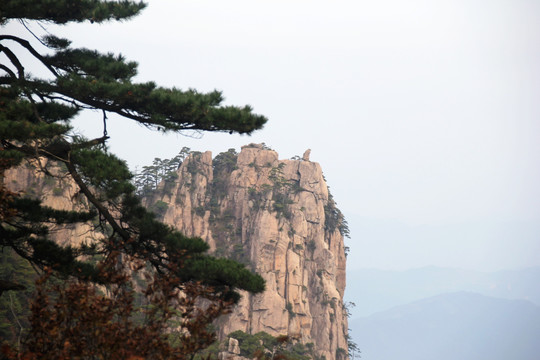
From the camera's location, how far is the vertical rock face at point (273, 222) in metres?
51.5

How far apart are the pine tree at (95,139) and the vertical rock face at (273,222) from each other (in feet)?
134

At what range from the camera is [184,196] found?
52.9 m

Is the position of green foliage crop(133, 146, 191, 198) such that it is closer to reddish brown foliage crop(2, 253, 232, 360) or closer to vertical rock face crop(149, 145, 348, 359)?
vertical rock face crop(149, 145, 348, 359)

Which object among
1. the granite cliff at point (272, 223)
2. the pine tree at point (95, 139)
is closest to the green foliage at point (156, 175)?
the granite cliff at point (272, 223)

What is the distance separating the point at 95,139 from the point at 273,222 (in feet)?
143

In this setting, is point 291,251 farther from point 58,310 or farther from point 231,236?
point 58,310

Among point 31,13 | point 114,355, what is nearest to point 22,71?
point 31,13

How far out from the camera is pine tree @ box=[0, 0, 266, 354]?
8.35m

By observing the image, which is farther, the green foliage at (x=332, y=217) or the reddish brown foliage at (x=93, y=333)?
the green foliage at (x=332, y=217)

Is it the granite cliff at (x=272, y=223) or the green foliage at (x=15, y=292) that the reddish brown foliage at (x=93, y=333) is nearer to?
the green foliage at (x=15, y=292)

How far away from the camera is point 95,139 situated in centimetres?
930

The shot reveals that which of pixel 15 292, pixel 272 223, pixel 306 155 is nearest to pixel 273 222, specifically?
pixel 272 223

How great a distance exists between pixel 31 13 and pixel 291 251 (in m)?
44.1

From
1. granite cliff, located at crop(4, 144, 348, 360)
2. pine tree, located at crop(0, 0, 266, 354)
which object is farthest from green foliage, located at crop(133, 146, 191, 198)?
pine tree, located at crop(0, 0, 266, 354)
